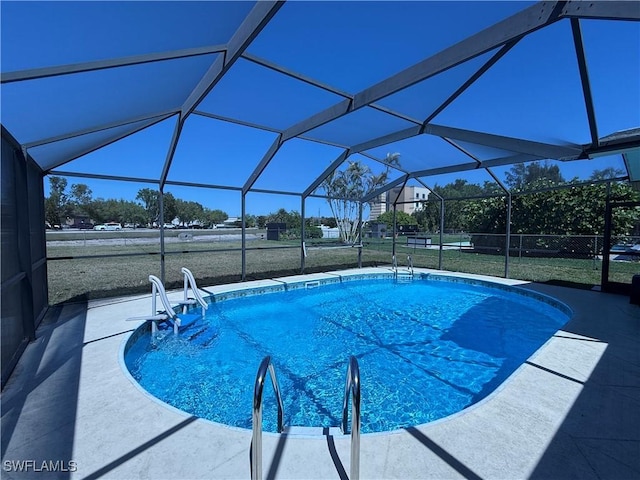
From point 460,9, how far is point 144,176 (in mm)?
6410

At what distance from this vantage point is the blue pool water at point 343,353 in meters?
→ 3.24

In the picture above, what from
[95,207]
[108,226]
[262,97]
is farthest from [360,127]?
[95,207]

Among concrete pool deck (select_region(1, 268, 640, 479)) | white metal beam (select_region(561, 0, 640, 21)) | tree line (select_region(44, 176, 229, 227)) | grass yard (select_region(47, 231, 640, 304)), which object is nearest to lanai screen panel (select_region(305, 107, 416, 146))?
white metal beam (select_region(561, 0, 640, 21))

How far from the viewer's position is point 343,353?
4.51 m

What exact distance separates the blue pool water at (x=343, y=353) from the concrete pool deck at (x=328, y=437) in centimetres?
75

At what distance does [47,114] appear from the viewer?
11.2 feet

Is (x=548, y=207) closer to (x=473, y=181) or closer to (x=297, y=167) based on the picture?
(x=473, y=181)

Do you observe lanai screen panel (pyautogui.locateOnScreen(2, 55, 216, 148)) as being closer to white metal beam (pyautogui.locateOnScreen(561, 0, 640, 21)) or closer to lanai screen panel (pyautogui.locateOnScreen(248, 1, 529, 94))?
lanai screen panel (pyautogui.locateOnScreen(248, 1, 529, 94))

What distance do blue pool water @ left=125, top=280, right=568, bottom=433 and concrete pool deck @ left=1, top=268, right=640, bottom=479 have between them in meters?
0.75

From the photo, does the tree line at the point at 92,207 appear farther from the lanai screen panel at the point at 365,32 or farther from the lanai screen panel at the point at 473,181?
the lanai screen panel at the point at 473,181

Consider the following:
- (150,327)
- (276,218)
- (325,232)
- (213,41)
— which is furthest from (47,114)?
(276,218)

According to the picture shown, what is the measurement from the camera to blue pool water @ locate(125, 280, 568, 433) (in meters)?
3.24

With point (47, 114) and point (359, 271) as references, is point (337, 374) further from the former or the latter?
point (359, 271)

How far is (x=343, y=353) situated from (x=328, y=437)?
2446 millimetres
